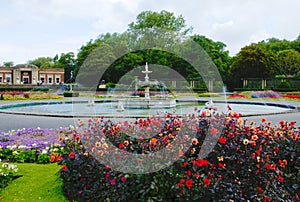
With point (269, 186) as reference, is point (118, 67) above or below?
above

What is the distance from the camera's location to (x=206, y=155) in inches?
158

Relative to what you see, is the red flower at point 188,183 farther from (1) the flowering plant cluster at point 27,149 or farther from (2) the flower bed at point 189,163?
(1) the flowering plant cluster at point 27,149

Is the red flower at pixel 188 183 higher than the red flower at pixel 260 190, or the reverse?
the red flower at pixel 188 183

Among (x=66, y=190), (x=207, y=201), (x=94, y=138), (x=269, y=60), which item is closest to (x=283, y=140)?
(x=207, y=201)

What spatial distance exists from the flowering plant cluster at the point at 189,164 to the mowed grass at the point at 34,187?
0.26 m

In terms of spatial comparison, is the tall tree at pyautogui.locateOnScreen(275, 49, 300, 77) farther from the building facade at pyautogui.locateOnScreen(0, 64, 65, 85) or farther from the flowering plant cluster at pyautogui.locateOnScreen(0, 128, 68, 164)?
the flowering plant cluster at pyautogui.locateOnScreen(0, 128, 68, 164)

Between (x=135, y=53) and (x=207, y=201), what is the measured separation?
1696 inches

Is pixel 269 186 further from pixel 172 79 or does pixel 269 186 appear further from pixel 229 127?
pixel 172 79

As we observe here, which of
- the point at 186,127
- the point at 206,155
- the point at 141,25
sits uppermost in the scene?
the point at 141,25

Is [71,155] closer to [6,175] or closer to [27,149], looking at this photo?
[6,175]

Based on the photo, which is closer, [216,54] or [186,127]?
[186,127]

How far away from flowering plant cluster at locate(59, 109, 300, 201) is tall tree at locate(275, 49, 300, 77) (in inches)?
1915

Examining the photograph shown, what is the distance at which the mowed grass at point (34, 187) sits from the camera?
4398 mm

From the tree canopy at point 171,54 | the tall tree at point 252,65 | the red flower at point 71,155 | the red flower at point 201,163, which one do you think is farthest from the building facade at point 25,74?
the red flower at point 201,163
